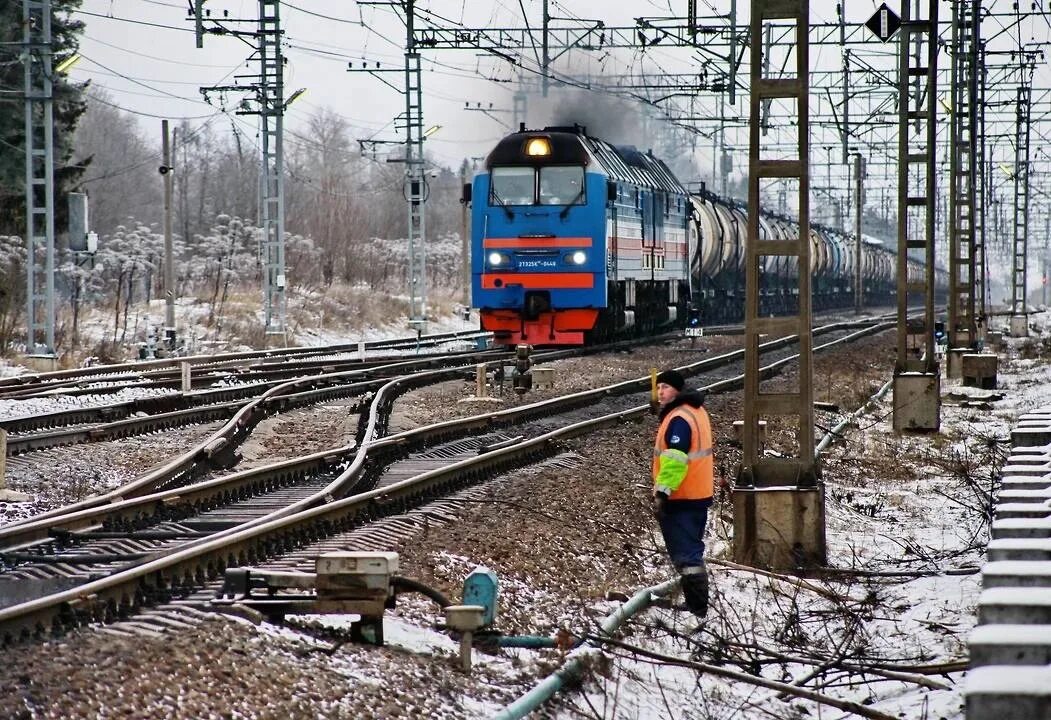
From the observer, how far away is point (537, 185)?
25.5 meters

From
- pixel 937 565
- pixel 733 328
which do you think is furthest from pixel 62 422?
pixel 733 328

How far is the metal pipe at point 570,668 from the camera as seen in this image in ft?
17.9

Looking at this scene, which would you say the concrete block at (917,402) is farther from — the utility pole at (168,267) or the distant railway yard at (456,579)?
the utility pole at (168,267)

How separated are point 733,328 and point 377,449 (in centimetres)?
2669

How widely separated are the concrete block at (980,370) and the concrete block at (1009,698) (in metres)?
20.1

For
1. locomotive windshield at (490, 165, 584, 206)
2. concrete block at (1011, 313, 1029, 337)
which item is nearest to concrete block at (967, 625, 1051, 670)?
locomotive windshield at (490, 165, 584, 206)

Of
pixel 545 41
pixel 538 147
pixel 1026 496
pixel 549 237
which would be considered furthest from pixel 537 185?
pixel 1026 496

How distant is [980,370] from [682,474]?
15921mm

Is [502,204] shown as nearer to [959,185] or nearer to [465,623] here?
[959,185]

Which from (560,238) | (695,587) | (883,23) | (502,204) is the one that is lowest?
(695,587)

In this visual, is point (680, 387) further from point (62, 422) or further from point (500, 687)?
point (62, 422)

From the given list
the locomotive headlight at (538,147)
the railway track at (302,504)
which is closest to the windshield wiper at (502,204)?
the locomotive headlight at (538,147)

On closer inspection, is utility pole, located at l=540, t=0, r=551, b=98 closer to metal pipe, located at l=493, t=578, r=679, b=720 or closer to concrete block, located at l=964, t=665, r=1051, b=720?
metal pipe, located at l=493, t=578, r=679, b=720

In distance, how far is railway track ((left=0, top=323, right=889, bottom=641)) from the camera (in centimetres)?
678
